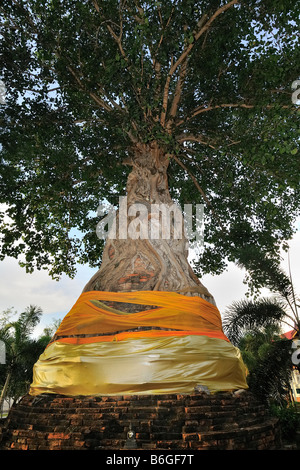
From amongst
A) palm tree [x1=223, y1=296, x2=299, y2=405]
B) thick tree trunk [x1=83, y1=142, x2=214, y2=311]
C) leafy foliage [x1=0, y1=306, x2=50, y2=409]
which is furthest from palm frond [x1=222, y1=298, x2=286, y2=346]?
leafy foliage [x1=0, y1=306, x2=50, y2=409]

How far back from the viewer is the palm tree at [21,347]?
14586mm

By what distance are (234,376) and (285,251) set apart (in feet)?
24.3

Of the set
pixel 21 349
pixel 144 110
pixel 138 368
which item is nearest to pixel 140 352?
pixel 138 368

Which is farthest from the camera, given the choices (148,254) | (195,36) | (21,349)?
(21,349)

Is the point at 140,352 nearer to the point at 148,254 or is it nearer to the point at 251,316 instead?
the point at 148,254

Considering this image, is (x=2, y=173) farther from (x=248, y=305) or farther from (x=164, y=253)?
(x=248, y=305)

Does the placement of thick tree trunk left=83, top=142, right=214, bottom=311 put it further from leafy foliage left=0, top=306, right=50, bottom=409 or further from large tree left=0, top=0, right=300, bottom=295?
leafy foliage left=0, top=306, right=50, bottom=409

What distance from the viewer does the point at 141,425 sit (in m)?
3.10

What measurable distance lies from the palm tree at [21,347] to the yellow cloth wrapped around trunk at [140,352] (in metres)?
11.8

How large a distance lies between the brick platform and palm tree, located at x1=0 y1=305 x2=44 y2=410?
12085 mm

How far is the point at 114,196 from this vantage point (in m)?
10.5

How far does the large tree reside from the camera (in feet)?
18.2

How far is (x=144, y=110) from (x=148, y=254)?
2.89 metres

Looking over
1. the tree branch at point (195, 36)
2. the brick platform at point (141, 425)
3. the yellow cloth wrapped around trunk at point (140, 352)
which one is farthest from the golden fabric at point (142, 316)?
the tree branch at point (195, 36)
